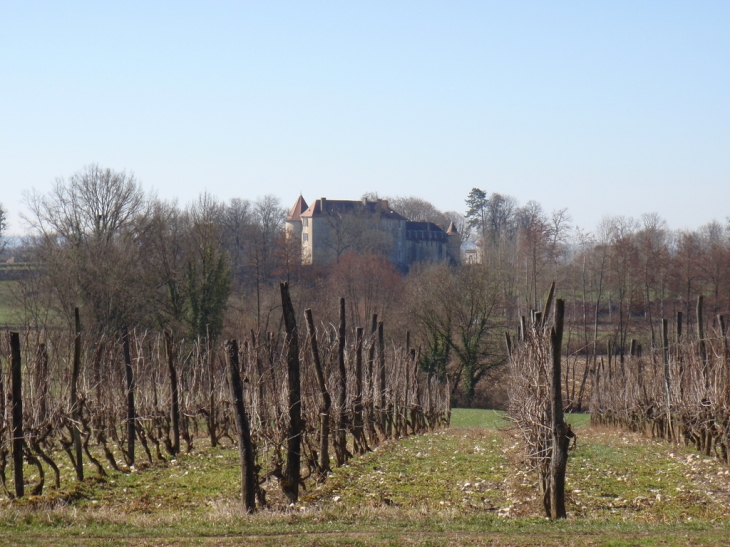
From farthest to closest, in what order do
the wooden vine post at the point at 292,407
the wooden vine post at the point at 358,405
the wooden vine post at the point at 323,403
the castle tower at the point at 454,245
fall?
the castle tower at the point at 454,245
the wooden vine post at the point at 358,405
the wooden vine post at the point at 323,403
the wooden vine post at the point at 292,407

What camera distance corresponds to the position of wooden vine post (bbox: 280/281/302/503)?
1003 cm

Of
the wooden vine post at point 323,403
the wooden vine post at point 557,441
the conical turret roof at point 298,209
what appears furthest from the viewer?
the conical turret roof at point 298,209

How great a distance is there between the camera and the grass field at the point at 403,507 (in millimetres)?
7652

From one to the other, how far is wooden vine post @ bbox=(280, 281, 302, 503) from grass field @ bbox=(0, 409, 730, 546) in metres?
0.32

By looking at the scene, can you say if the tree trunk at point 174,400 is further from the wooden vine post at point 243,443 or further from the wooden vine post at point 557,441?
the wooden vine post at point 557,441

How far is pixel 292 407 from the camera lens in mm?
10266

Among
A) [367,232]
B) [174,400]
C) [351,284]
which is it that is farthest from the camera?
[367,232]

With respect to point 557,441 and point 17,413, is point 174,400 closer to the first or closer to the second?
point 17,413

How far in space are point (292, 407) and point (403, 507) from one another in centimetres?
207

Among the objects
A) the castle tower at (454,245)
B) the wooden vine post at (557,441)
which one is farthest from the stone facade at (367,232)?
the wooden vine post at (557,441)

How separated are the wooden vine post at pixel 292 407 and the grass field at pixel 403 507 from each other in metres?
0.32

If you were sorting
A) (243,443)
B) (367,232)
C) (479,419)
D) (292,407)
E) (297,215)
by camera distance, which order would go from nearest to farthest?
(243,443)
(292,407)
(479,419)
(367,232)
(297,215)

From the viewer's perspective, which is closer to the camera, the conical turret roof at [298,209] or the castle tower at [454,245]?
the castle tower at [454,245]

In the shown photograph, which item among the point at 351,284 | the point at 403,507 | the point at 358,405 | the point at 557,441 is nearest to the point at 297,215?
the point at 351,284
